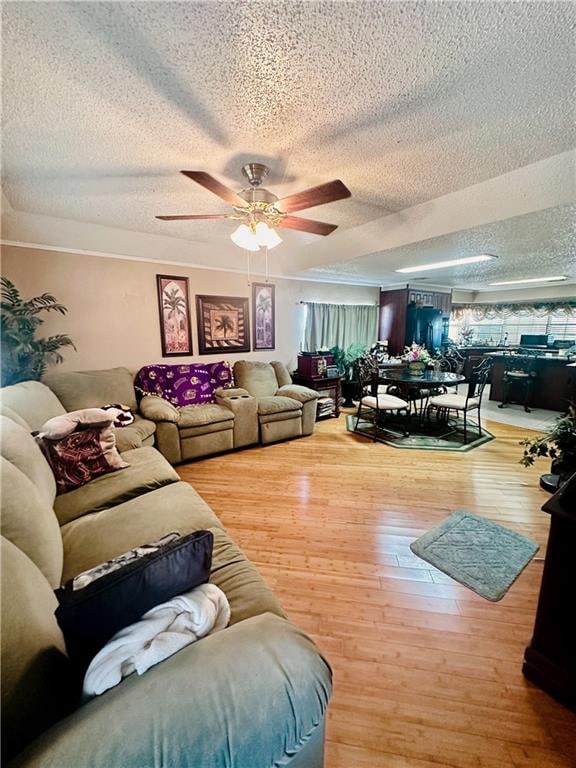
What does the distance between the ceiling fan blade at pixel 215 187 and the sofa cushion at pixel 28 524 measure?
5.06ft

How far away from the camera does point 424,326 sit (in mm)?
6109

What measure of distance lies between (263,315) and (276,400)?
149 centimetres

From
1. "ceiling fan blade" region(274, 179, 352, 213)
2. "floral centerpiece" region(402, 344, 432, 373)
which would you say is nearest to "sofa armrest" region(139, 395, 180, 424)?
"ceiling fan blade" region(274, 179, 352, 213)

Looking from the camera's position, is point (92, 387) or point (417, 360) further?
point (417, 360)

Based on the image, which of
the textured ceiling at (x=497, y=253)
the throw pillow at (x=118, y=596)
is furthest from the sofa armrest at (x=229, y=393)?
the throw pillow at (x=118, y=596)

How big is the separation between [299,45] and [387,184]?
1.31 meters

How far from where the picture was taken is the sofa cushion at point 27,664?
1.75 feet

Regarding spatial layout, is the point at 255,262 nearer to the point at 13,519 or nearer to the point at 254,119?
the point at 254,119

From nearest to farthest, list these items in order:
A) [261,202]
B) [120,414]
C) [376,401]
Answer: [261,202] → [120,414] → [376,401]

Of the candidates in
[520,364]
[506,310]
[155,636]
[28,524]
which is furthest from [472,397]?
[506,310]

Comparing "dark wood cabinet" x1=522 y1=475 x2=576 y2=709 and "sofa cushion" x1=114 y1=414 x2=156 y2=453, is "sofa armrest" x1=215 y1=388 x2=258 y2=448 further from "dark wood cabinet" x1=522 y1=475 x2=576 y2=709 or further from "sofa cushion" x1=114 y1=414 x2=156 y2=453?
"dark wood cabinet" x1=522 y1=475 x2=576 y2=709

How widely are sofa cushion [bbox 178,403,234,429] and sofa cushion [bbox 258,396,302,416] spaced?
0.40 metres

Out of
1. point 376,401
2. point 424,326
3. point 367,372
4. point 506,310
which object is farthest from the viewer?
point 506,310

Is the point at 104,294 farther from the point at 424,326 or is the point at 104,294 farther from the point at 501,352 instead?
the point at 501,352
